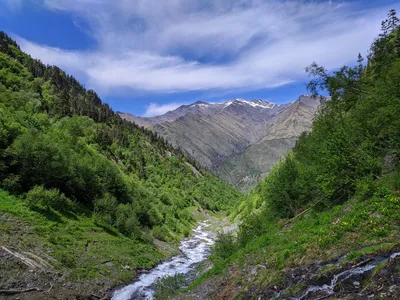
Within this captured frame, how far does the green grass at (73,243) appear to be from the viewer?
27.2 metres

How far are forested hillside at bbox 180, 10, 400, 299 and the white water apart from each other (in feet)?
22.5

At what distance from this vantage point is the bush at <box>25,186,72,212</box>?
34000 mm

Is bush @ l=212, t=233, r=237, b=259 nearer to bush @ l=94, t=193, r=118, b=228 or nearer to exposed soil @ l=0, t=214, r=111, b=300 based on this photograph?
exposed soil @ l=0, t=214, r=111, b=300

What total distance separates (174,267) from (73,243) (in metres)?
14.0

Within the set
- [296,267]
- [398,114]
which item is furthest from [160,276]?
[398,114]

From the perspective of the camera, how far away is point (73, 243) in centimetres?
3234

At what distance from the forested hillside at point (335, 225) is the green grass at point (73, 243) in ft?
36.8

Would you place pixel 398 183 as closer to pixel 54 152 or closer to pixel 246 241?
pixel 246 241

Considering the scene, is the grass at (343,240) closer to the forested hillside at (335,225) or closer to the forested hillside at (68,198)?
the forested hillside at (335,225)

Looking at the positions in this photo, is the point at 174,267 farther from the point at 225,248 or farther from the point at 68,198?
the point at 68,198

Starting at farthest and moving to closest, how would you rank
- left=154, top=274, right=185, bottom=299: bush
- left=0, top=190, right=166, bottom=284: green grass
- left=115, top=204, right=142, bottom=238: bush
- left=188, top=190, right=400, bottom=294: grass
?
left=115, top=204, right=142, bottom=238: bush → left=0, top=190, right=166, bottom=284: green grass → left=154, top=274, right=185, bottom=299: bush → left=188, top=190, right=400, bottom=294: grass

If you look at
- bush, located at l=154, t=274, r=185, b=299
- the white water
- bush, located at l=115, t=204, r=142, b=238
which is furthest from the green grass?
bush, located at l=154, t=274, r=185, b=299

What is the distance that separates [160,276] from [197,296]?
12.8 meters

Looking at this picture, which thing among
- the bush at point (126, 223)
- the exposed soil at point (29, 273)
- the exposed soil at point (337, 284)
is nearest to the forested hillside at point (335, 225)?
the exposed soil at point (337, 284)
